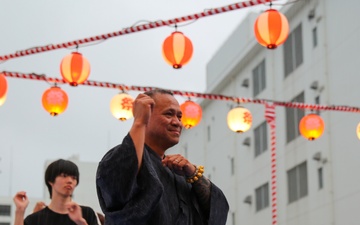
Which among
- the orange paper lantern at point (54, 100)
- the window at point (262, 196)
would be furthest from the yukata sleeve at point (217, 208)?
the window at point (262, 196)

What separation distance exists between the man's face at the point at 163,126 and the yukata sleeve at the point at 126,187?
352mm

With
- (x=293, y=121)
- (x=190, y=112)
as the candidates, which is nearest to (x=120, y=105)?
(x=190, y=112)

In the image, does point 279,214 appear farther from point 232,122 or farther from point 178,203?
point 178,203

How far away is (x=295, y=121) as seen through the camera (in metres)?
30.4

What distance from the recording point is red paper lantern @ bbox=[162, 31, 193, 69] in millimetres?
13734

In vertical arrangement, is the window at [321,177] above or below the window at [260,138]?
below

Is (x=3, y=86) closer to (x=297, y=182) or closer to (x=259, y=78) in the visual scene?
(x=297, y=182)

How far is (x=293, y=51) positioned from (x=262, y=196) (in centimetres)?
602

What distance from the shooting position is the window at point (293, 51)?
98.7ft

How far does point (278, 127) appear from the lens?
31953 mm

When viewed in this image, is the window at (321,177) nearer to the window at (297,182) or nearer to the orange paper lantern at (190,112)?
the window at (297,182)

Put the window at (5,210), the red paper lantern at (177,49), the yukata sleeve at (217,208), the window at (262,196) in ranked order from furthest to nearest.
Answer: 1. the window at (5,210)
2. the window at (262,196)
3. the red paper lantern at (177,49)
4. the yukata sleeve at (217,208)

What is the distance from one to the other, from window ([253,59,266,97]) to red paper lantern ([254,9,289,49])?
65.8 feet

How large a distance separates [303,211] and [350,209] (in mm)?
3733
